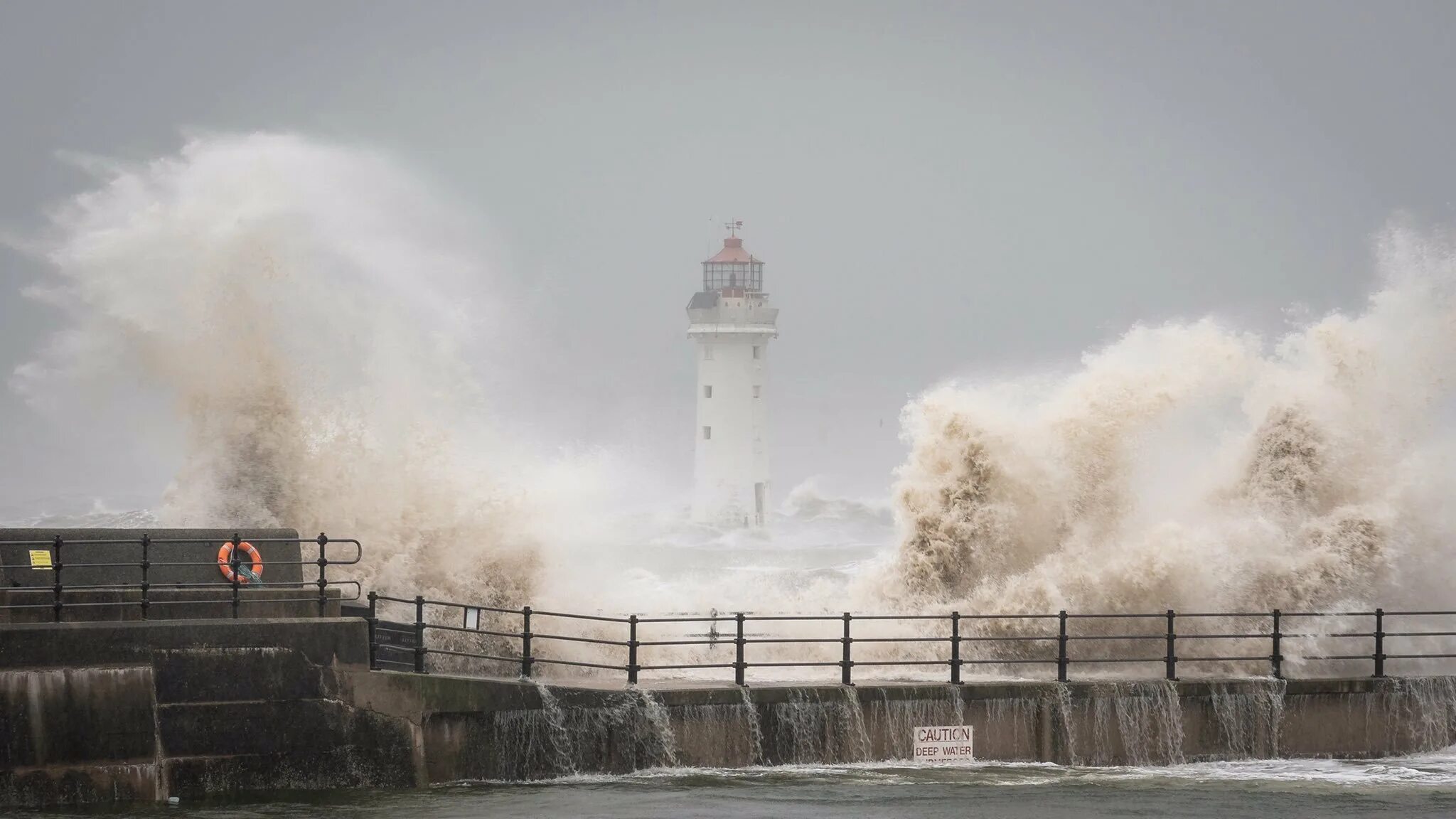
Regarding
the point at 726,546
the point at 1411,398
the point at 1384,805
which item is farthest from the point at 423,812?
the point at 726,546

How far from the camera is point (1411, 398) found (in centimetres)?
2730

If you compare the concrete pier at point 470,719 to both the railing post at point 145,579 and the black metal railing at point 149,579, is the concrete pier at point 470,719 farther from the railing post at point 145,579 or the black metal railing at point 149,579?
the black metal railing at point 149,579

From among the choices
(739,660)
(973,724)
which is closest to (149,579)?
(739,660)

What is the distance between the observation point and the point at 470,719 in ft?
56.1

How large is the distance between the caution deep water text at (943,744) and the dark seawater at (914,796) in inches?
9.4

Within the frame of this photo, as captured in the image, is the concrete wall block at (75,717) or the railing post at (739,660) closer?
the concrete wall block at (75,717)

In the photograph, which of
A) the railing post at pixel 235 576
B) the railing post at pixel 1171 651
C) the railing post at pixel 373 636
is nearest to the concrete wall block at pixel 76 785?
the railing post at pixel 235 576

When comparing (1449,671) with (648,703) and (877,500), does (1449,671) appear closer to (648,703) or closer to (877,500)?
(648,703)

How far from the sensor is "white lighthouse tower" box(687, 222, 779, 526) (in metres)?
77.5

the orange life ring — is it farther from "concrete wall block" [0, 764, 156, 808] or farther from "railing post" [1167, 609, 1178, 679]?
"railing post" [1167, 609, 1178, 679]

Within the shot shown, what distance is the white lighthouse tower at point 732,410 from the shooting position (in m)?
77.5

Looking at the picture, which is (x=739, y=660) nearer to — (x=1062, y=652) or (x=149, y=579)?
(x=1062, y=652)

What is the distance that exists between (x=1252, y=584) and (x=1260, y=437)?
9.32 ft

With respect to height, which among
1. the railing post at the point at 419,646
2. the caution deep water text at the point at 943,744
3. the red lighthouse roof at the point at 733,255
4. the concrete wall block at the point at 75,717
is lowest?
the caution deep water text at the point at 943,744
